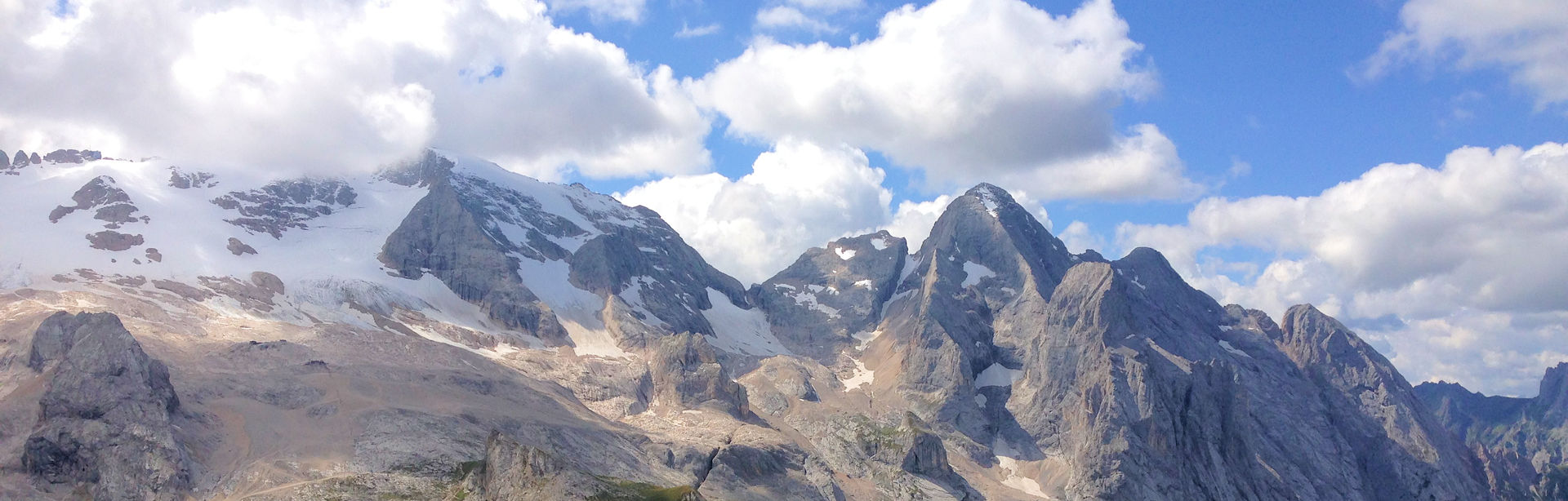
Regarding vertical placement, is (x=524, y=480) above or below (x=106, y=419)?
below

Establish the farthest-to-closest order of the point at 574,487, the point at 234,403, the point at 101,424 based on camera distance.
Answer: the point at 234,403 → the point at 101,424 → the point at 574,487

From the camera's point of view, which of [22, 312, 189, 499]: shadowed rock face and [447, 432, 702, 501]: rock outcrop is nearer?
[447, 432, 702, 501]: rock outcrop

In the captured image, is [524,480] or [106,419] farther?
[106,419]

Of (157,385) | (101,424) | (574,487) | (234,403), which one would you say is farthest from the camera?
(234,403)

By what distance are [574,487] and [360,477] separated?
43.0 m

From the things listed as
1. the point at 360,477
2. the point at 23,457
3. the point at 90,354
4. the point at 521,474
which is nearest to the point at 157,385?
the point at 90,354

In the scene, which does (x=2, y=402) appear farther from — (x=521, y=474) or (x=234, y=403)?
(x=521, y=474)

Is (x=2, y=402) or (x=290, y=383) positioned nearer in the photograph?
(x=2, y=402)

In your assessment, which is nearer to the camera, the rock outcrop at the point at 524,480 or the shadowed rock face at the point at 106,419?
the rock outcrop at the point at 524,480

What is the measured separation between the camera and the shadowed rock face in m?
154

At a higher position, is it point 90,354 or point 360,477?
point 90,354

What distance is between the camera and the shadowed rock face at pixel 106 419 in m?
154

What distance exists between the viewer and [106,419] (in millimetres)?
162250

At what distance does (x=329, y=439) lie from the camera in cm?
17750
